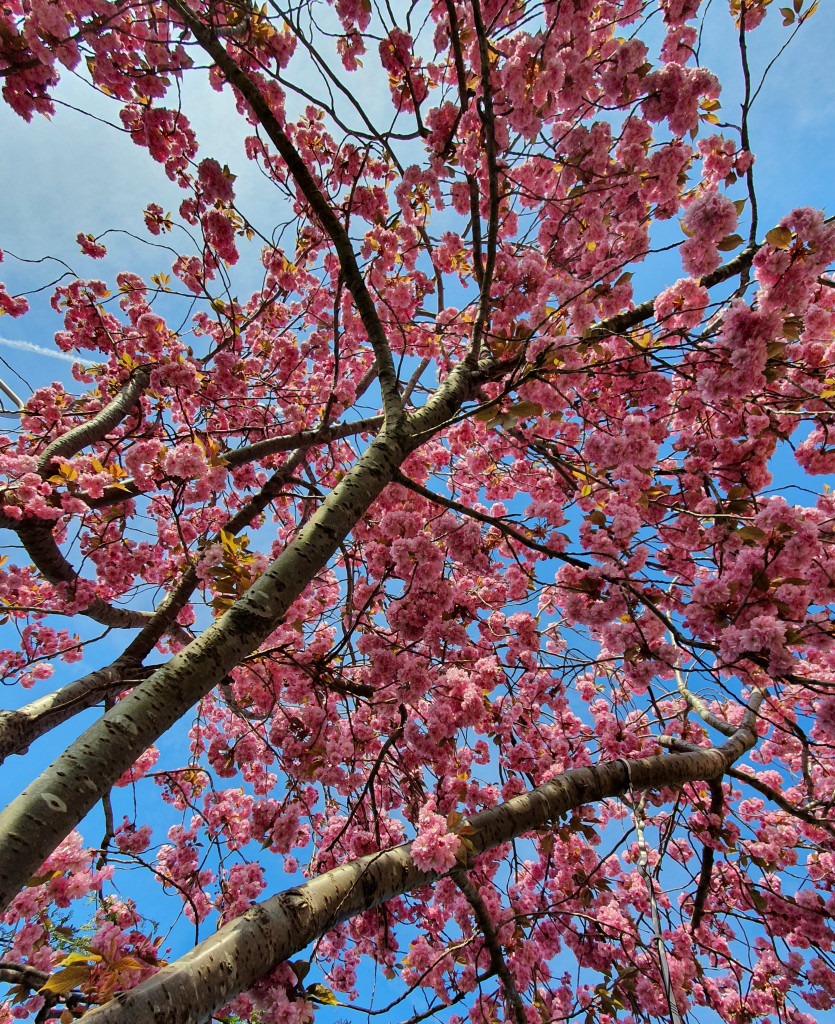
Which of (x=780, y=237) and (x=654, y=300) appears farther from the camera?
(x=654, y=300)

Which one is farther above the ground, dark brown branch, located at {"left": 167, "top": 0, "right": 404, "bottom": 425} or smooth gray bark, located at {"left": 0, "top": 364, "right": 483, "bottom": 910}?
dark brown branch, located at {"left": 167, "top": 0, "right": 404, "bottom": 425}

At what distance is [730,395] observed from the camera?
2252 mm

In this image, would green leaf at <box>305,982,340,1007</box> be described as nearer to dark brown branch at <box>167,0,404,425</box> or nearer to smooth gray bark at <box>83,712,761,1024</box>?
smooth gray bark at <box>83,712,761,1024</box>

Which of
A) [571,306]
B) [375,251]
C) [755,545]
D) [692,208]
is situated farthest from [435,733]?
[375,251]

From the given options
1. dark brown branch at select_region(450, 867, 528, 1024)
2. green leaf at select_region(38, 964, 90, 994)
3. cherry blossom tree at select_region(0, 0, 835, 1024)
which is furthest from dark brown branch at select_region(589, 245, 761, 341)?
green leaf at select_region(38, 964, 90, 994)

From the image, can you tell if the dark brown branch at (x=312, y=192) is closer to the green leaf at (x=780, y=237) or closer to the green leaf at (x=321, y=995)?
the green leaf at (x=780, y=237)

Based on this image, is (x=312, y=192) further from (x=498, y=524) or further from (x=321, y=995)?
(x=321, y=995)

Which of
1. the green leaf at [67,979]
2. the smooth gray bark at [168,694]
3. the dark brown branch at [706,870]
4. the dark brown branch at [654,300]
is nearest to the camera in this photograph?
the smooth gray bark at [168,694]

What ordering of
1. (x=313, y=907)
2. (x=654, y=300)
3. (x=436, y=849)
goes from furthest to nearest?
(x=654, y=300)
(x=436, y=849)
(x=313, y=907)

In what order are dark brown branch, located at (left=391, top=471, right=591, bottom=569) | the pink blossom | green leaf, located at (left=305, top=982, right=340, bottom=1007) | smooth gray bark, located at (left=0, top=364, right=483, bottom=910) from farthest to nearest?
1. dark brown branch, located at (left=391, top=471, right=591, bottom=569)
2. the pink blossom
3. green leaf, located at (left=305, top=982, right=340, bottom=1007)
4. smooth gray bark, located at (left=0, top=364, right=483, bottom=910)

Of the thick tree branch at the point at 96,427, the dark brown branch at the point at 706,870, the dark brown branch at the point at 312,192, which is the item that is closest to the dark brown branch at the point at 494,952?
the dark brown branch at the point at 706,870

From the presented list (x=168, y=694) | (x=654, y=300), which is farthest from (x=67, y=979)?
(x=654, y=300)

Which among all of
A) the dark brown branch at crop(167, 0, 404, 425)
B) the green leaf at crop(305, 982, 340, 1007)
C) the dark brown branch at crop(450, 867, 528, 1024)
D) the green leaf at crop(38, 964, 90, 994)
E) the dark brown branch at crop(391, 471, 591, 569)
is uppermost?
the dark brown branch at crop(167, 0, 404, 425)

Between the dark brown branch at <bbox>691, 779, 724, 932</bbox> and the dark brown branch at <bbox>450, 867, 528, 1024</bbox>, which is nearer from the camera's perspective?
the dark brown branch at <bbox>450, 867, 528, 1024</bbox>
